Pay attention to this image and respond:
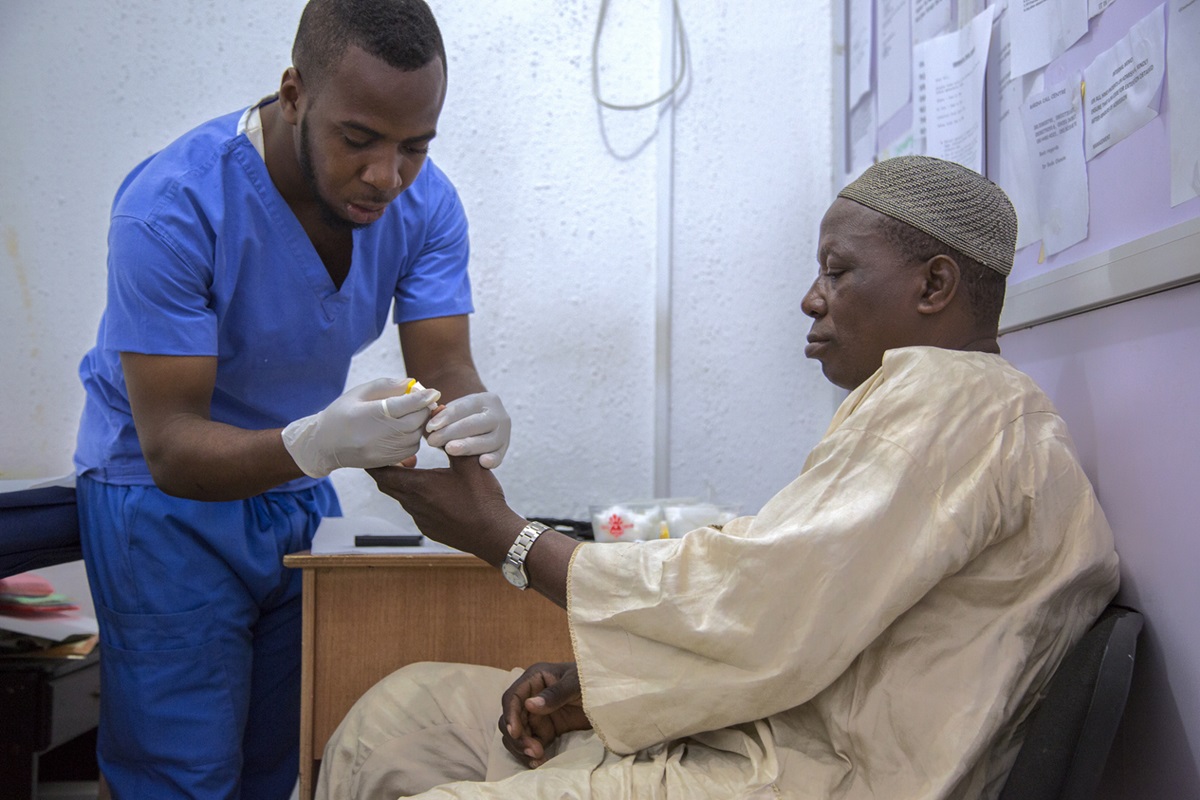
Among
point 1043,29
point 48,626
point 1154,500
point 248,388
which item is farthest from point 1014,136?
point 48,626

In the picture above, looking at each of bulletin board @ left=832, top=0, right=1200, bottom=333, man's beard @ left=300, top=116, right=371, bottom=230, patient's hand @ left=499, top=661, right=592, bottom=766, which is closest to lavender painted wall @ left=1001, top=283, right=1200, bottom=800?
bulletin board @ left=832, top=0, right=1200, bottom=333

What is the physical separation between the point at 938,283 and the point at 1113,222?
204 mm

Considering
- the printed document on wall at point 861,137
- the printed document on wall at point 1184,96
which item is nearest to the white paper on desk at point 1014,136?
the printed document on wall at point 1184,96

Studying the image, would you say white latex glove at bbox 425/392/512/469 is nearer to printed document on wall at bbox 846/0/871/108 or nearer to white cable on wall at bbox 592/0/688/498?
white cable on wall at bbox 592/0/688/498

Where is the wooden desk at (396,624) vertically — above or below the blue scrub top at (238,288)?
below

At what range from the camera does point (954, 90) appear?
1593mm

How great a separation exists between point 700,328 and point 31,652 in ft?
4.98

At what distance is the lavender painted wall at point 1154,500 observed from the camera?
948 mm

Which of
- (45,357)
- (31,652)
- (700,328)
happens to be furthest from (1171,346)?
(45,357)

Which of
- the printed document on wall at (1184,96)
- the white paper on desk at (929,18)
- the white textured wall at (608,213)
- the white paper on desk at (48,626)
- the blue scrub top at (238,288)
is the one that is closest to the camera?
the printed document on wall at (1184,96)

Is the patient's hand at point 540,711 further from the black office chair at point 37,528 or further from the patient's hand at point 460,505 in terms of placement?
the black office chair at point 37,528

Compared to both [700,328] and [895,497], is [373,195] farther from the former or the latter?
[700,328]

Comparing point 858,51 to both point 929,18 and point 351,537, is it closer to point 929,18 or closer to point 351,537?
point 929,18

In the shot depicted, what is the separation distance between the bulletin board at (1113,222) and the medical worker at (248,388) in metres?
0.73
